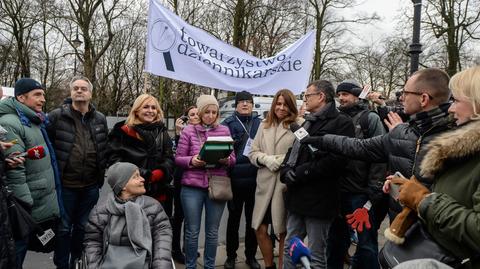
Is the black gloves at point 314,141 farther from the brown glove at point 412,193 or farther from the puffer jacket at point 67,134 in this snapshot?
the puffer jacket at point 67,134

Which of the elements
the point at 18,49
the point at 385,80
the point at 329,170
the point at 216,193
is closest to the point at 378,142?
the point at 329,170

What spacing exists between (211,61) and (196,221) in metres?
2.16

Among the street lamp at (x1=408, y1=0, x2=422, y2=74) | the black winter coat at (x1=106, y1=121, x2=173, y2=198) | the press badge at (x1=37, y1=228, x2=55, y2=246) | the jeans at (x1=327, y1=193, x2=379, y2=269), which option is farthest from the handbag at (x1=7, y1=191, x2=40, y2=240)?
the street lamp at (x1=408, y1=0, x2=422, y2=74)

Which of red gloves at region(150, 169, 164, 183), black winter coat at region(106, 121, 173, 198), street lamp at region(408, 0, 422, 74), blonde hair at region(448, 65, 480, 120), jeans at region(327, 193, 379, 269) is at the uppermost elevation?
street lamp at region(408, 0, 422, 74)

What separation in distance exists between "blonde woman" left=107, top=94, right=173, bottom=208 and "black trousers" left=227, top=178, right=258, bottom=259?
76 cm

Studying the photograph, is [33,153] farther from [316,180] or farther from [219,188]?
[316,180]

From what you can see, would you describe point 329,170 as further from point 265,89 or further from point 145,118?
point 265,89

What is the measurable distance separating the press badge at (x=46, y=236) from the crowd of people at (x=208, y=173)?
1 centimetres

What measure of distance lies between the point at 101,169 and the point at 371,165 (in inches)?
107

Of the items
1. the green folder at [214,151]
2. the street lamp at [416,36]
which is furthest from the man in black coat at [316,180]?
the street lamp at [416,36]

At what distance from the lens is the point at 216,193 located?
404 centimetres

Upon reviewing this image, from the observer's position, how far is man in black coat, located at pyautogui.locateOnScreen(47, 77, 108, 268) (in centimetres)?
397

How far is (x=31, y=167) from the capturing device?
11.6 ft

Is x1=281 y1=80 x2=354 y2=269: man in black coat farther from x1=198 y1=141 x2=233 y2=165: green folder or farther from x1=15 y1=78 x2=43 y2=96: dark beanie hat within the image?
x1=15 y1=78 x2=43 y2=96: dark beanie hat
